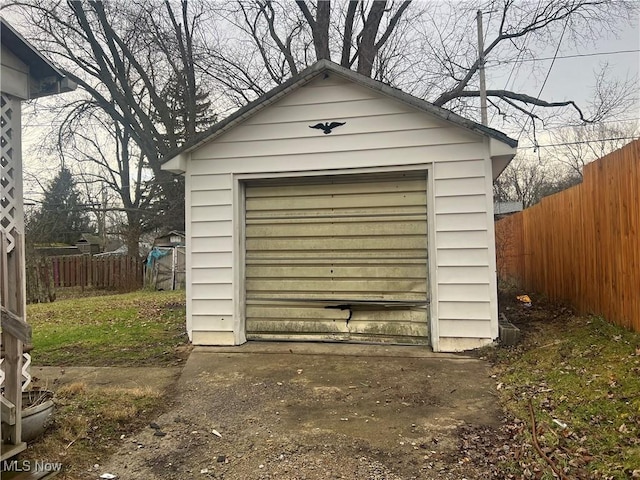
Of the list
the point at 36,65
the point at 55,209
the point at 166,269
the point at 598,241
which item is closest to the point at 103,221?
the point at 55,209

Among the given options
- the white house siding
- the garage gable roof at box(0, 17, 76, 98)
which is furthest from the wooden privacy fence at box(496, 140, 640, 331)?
the garage gable roof at box(0, 17, 76, 98)

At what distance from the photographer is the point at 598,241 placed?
590 cm

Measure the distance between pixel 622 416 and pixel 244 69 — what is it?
1582cm

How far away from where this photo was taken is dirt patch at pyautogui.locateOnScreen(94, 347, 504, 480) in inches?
122

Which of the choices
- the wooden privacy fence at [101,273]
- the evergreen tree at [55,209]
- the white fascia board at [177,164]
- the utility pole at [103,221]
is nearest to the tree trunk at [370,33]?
the white fascia board at [177,164]

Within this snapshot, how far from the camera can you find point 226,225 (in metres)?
6.24

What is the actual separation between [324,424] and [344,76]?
167 inches

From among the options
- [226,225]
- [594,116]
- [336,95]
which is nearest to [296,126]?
[336,95]

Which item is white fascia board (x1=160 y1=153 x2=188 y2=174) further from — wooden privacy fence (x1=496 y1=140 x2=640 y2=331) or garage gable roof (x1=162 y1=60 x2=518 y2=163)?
wooden privacy fence (x1=496 y1=140 x2=640 y2=331)

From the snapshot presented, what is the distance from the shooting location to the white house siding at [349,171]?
5.62 meters

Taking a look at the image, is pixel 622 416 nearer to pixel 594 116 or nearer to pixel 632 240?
pixel 632 240

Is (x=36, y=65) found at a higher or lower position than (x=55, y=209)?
lower

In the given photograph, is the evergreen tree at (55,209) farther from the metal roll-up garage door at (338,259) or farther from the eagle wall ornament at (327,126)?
the eagle wall ornament at (327,126)

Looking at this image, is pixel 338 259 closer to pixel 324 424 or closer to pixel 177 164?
pixel 177 164
